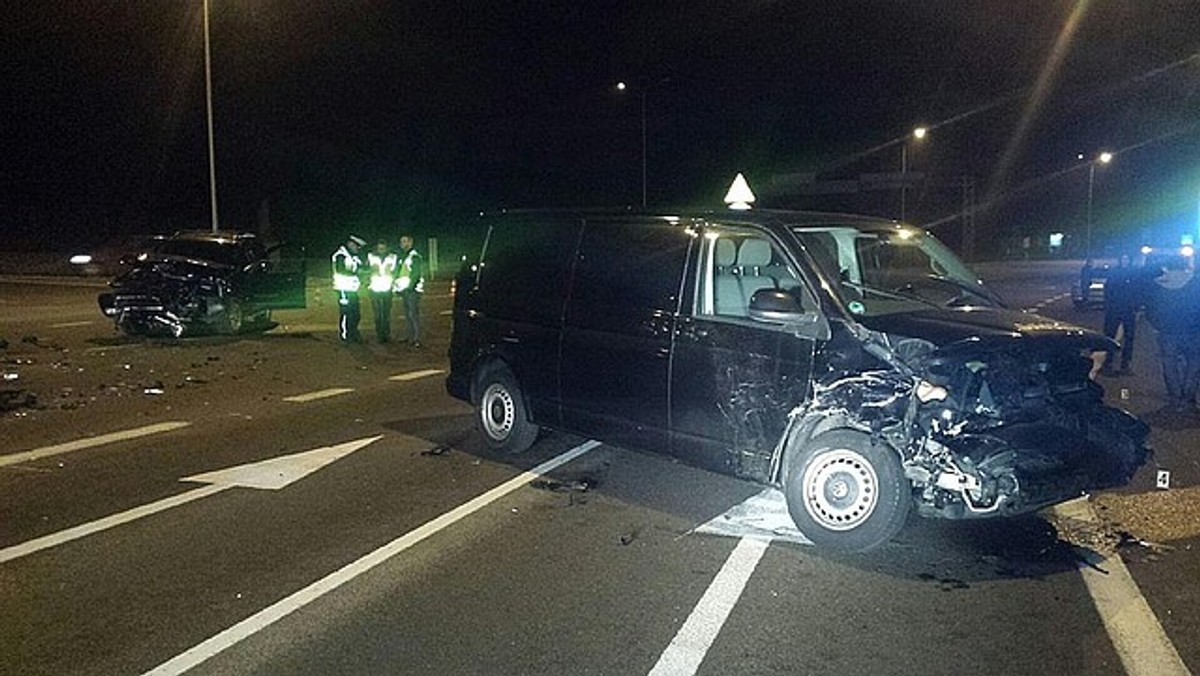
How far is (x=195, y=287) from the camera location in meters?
17.7

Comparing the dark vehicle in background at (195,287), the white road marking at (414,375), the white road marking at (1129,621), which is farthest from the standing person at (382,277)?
the white road marking at (1129,621)

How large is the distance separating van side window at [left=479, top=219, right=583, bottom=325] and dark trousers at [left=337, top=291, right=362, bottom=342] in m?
8.56

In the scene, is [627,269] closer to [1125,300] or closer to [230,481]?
[230,481]

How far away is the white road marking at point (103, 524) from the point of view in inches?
252

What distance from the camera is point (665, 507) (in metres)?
7.44

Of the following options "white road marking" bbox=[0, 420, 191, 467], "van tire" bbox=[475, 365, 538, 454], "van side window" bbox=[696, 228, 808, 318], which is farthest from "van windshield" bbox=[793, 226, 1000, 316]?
"white road marking" bbox=[0, 420, 191, 467]

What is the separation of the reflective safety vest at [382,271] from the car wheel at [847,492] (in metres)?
11.6

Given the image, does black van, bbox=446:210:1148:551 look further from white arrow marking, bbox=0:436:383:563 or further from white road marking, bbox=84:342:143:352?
white road marking, bbox=84:342:143:352

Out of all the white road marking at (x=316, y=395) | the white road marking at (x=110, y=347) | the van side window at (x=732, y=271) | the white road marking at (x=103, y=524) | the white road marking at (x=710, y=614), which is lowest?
the white road marking at (x=103, y=524)

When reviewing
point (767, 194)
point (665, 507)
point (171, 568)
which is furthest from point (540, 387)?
point (767, 194)

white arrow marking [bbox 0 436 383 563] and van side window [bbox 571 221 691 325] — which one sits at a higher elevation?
van side window [bbox 571 221 691 325]

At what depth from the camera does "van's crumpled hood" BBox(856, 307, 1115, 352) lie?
6.25 meters

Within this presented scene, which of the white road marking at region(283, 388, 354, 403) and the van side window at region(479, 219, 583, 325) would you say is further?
the white road marking at region(283, 388, 354, 403)

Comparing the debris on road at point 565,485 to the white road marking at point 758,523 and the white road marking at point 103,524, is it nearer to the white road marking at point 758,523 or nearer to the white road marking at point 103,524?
the white road marking at point 758,523
